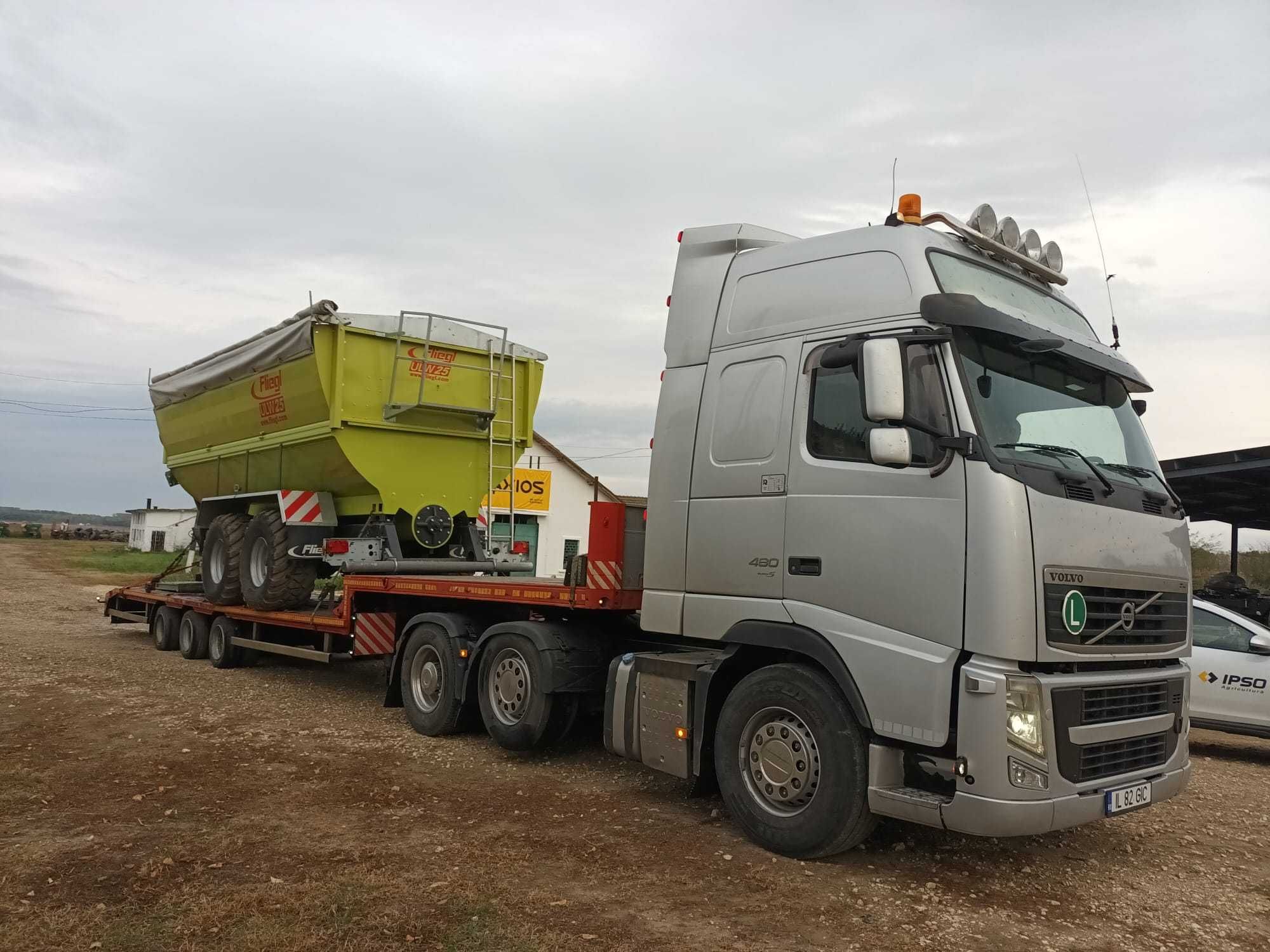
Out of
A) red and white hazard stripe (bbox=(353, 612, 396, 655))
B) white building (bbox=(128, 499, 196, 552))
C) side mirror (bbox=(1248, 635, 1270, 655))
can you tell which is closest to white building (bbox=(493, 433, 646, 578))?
red and white hazard stripe (bbox=(353, 612, 396, 655))

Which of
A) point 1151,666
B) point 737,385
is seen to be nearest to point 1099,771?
point 1151,666

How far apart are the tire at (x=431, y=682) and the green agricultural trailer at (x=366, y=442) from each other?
1559 mm

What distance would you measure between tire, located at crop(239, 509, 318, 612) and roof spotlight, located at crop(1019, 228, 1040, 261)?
8.26 meters

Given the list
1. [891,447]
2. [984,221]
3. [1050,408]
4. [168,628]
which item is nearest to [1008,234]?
[984,221]

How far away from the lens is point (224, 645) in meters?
12.0

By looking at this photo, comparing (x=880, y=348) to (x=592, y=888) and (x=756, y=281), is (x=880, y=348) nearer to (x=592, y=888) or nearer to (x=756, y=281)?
(x=756, y=281)

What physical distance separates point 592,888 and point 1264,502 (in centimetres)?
1728

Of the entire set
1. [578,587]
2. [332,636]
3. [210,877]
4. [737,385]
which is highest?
[737,385]

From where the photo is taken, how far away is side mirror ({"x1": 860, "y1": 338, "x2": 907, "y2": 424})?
456 centimetres

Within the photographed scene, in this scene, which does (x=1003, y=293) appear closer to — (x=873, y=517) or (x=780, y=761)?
(x=873, y=517)

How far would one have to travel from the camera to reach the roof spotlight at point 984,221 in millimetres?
5543

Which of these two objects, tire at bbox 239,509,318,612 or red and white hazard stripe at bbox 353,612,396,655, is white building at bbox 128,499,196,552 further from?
red and white hazard stripe at bbox 353,612,396,655

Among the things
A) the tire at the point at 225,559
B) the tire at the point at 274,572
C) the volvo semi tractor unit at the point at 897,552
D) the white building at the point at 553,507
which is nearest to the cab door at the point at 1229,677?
the volvo semi tractor unit at the point at 897,552

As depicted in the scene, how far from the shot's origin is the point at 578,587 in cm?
671
